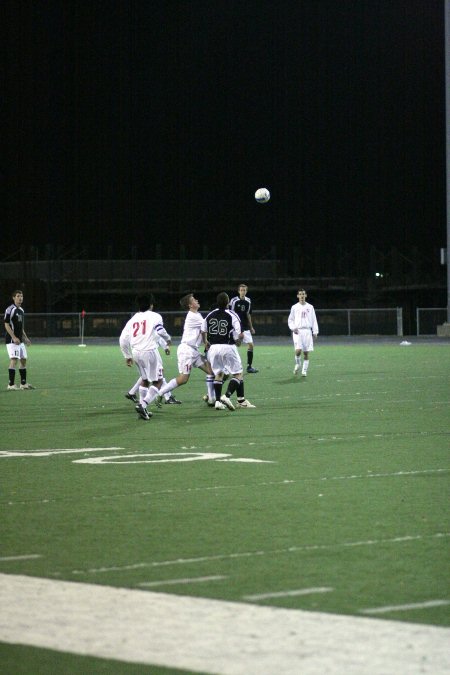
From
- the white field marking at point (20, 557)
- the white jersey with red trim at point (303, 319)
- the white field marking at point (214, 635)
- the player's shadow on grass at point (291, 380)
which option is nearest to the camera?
the white field marking at point (214, 635)

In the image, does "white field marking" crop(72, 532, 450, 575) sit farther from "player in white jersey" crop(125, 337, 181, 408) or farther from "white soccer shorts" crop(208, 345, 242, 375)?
"white soccer shorts" crop(208, 345, 242, 375)

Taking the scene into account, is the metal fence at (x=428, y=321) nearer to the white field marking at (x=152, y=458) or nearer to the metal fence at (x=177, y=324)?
the metal fence at (x=177, y=324)

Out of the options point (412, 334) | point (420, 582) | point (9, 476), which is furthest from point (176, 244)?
point (420, 582)

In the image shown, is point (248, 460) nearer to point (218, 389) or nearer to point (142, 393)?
point (142, 393)

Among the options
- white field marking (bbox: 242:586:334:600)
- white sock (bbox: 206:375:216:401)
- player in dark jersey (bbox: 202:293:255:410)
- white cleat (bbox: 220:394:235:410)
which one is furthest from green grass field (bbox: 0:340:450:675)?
player in dark jersey (bbox: 202:293:255:410)

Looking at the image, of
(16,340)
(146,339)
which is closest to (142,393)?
(146,339)

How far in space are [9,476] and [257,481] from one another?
255 centimetres

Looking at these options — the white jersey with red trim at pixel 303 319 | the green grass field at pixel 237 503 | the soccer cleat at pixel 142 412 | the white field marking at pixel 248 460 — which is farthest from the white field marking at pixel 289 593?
the white jersey with red trim at pixel 303 319

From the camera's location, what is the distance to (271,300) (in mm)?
79562

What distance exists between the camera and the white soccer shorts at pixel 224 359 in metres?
20.3

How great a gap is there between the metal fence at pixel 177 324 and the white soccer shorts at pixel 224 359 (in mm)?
42534

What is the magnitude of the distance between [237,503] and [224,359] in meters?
9.84

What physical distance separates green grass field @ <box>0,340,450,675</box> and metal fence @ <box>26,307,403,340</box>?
41.4 metres

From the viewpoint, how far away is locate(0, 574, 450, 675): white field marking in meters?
5.52
